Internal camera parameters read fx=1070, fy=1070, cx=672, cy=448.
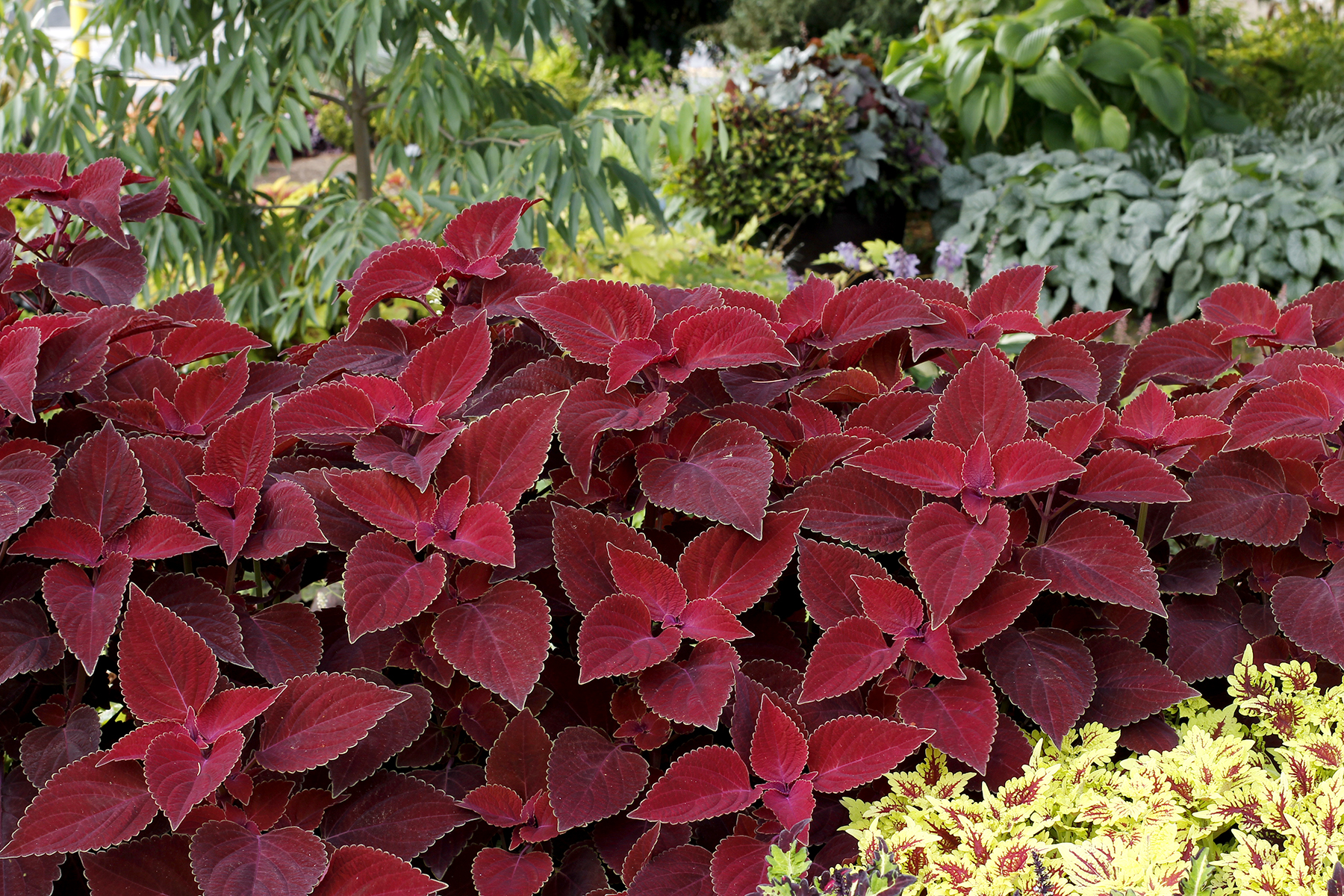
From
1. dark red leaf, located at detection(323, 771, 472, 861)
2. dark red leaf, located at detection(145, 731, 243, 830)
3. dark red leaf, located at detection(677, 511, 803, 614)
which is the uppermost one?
dark red leaf, located at detection(677, 511, 803, 614)

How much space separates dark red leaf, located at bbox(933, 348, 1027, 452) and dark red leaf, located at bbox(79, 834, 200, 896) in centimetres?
79

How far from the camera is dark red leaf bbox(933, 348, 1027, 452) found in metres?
1.07

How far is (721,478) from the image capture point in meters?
0.97

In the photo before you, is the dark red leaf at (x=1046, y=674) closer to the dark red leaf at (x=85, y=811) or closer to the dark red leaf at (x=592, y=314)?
the dark red leaf at (x=592, y=314)

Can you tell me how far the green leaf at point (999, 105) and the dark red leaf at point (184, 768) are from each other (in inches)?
243

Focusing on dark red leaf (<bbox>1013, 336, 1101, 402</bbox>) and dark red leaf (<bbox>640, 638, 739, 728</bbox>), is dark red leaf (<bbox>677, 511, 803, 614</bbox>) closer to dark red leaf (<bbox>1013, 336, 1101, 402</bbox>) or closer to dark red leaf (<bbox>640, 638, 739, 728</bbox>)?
dark red leaf (<bbox>640, 638, 739, 728</bbox>)

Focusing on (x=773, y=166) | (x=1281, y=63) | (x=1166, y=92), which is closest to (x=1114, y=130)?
(x=1166, y=92)

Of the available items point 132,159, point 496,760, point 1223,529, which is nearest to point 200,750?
point 496,760

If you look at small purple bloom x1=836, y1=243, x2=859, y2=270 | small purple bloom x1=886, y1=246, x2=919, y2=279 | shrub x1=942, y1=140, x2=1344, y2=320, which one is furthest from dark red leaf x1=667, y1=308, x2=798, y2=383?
Answer: shrub x1=942, y1=140, x2=1344, y2=320

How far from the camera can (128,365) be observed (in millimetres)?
1182

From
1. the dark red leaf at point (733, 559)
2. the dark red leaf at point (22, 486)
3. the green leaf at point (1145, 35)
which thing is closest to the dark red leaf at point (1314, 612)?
the dark red leaf at point (733, 559)

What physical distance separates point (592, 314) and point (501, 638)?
35 centimetres

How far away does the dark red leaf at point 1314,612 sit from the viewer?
3.34ft

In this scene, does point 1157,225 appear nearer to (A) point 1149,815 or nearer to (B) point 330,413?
(A) point 1149,815
